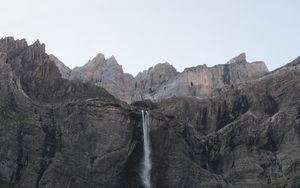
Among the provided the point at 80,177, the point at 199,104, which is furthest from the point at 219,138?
the point at 80,177

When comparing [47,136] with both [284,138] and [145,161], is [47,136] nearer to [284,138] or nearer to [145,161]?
[145,161]

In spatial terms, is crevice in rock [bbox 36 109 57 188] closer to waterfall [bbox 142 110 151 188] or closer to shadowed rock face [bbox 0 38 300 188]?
shadowed rock face [bbox 0 38 300 188]

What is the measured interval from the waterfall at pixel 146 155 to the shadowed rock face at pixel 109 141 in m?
1.00

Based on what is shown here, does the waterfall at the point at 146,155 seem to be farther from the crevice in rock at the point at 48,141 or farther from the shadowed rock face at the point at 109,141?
the crevice in rock at the point at 48,141

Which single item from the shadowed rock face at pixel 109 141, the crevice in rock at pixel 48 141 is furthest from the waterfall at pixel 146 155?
the crevice in rock at pixel 48 141

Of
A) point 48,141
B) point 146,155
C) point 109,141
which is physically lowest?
point 146,155

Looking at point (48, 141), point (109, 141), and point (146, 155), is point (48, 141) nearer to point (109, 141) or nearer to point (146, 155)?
point (109, 141)

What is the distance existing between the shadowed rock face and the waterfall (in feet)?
3.30

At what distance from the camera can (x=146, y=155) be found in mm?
117000

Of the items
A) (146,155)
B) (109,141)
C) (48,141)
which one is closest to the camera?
(48,141)

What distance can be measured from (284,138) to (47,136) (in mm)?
46507

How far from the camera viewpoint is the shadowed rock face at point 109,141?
105m

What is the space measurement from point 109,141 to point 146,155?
8.69 meters

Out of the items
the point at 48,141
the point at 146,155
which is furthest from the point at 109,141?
the point at 48,141
